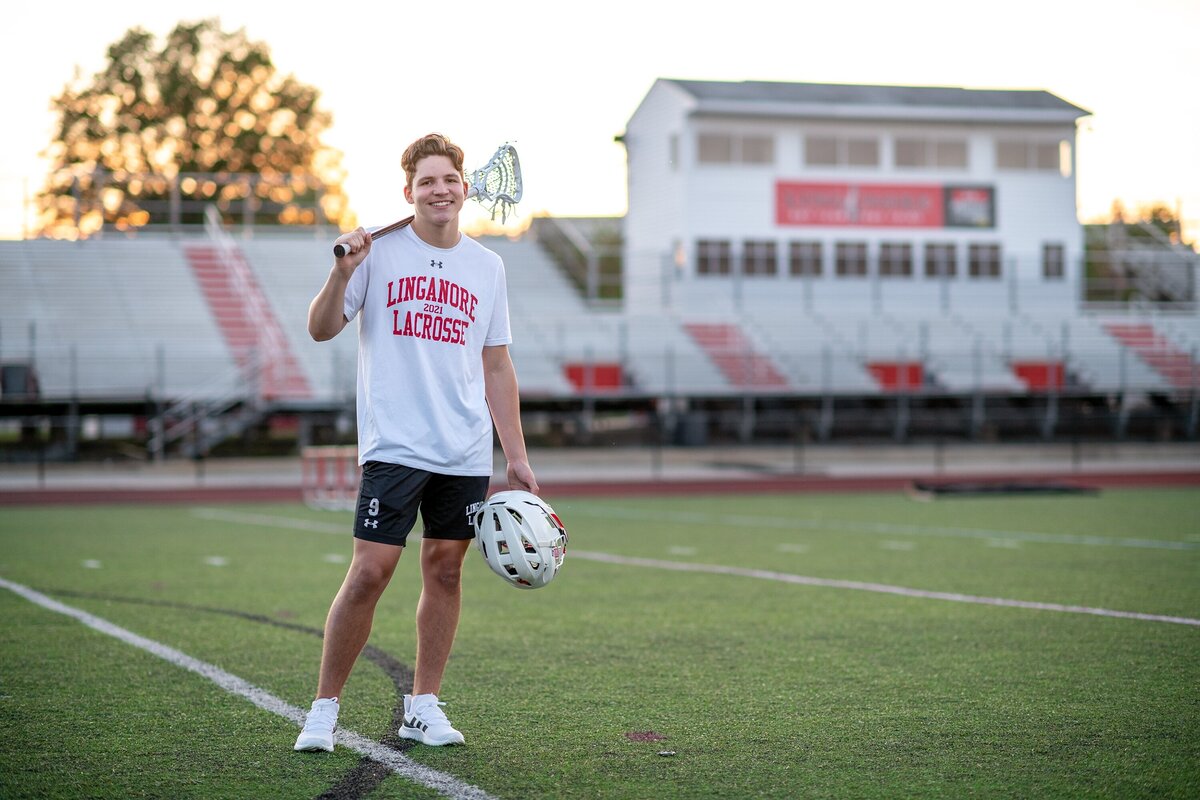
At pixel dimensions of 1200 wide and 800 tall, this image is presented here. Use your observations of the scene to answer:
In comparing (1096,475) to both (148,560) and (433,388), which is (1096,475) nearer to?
(148,560)

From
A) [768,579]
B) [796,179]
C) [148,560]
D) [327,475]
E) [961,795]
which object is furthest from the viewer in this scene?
[796,179]

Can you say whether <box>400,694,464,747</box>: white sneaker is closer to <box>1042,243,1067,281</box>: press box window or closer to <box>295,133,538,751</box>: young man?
<box>295,133,538,751</box>: young man

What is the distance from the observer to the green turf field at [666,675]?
430cm

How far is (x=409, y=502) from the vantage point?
453 centimetres

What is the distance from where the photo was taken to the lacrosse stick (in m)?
5.02

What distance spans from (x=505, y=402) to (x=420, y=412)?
17.4 inches

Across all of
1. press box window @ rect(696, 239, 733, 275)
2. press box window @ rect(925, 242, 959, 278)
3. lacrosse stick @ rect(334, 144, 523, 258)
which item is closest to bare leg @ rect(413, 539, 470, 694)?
lacrosse stick @ rect(334, 144, 523, 258)

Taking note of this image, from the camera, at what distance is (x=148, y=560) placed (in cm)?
1095

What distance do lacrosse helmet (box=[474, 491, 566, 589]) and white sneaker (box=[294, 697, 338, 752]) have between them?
0.73 metres

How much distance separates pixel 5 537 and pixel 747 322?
76.8 feet

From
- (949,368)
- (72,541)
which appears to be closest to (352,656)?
(72,541)

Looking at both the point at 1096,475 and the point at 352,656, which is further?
the point at 1096,475

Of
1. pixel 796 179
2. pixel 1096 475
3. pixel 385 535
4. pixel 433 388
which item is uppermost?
pixel 796 179

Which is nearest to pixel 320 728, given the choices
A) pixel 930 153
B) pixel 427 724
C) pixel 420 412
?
pixel 427 724
